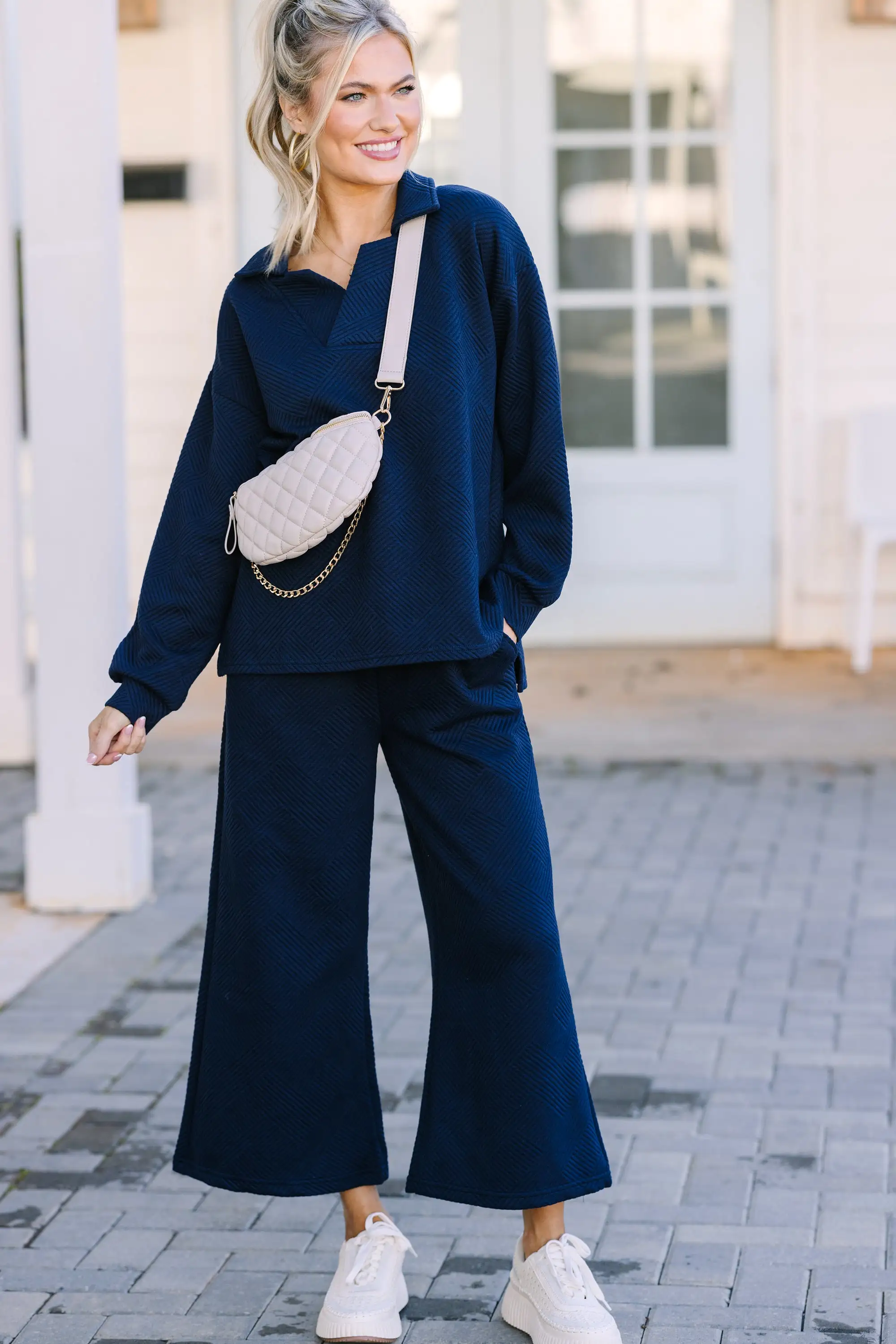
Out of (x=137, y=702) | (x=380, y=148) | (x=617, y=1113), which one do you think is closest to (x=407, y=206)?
(x=380, y=148)

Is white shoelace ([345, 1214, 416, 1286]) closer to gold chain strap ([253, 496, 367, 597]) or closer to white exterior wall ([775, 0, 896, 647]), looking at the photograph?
gold chain strap ([253, 496, 367, 597])

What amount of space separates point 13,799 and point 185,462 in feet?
10.8

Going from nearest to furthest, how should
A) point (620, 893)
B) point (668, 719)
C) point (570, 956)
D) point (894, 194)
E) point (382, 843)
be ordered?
point (570, 956)
point (620, 893)
point (382, 843)
point (668, 719)
point (894, 194)

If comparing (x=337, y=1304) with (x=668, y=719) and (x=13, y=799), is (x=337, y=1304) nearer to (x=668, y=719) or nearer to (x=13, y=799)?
(x=13, y=799)

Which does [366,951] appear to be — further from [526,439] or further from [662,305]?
[662,305]

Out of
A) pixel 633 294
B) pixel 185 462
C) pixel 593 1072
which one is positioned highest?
pixel 633 294

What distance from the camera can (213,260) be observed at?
290 inches

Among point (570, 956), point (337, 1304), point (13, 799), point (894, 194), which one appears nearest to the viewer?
point (337, 1304)

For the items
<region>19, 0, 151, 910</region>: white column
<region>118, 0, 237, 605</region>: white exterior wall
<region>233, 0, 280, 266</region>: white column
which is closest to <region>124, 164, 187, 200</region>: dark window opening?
<region>118, 0, 237, 605</region>: white exterior wall

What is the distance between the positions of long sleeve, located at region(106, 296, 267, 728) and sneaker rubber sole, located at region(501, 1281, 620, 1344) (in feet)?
2.69

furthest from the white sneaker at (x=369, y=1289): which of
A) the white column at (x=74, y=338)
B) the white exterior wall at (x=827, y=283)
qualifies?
the white exterior wall at (x=827, y=283)

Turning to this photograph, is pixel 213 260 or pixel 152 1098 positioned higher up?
pixel 213 260

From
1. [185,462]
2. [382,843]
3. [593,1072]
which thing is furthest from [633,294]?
[185,462]

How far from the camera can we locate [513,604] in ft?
7.42
